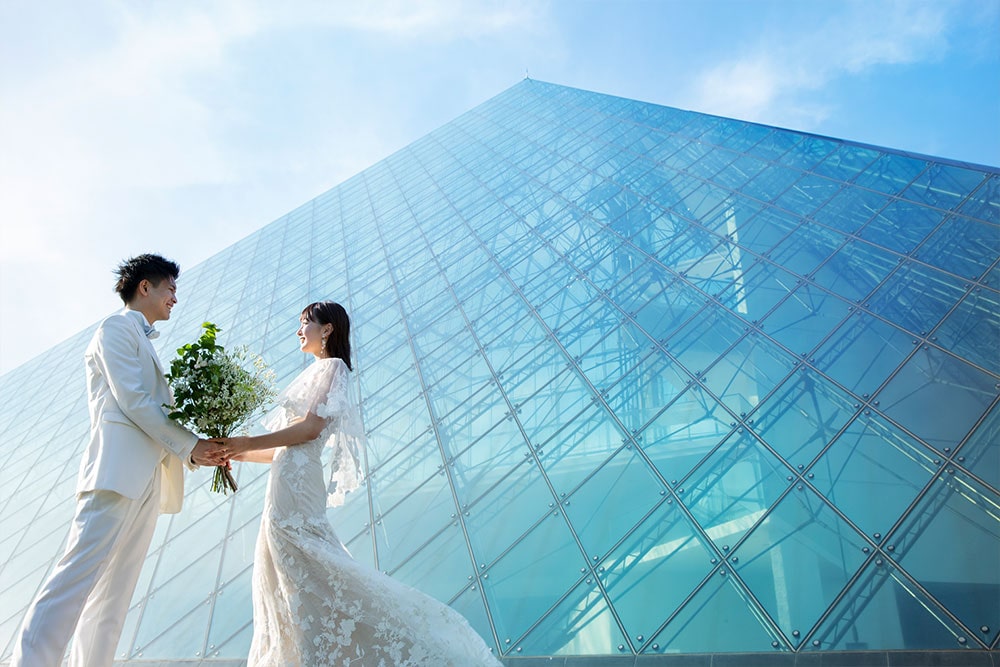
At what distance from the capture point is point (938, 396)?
385 cm

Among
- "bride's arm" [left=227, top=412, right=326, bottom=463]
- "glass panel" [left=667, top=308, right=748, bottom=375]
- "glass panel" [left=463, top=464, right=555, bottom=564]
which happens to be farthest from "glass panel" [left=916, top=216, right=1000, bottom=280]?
"bride's arm" [left=227, top=412, right=326, bottom=463]

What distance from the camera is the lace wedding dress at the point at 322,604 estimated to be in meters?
2.41

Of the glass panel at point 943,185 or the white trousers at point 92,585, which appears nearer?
the white trousers at point 92,585

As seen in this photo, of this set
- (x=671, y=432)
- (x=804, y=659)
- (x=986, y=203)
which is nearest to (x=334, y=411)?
(x=804, y=659)

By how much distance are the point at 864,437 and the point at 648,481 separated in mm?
1204

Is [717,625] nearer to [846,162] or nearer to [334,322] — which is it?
[334,322]

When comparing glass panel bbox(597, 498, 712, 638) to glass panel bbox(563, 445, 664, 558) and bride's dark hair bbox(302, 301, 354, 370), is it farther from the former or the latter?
bride's dark hair bbox(302, 301, 354, 370)

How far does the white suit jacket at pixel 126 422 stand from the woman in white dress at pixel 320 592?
326 mm

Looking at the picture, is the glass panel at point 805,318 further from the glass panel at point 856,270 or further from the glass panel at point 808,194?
the glass panel at point 808,194

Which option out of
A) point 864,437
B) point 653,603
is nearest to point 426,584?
point 653,603

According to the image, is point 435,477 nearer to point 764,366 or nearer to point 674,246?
point 764,366

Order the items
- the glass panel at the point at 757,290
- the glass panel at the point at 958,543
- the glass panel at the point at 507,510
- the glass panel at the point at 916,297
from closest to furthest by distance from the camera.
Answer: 1. the glass panel at the point at 958,543
2. the glass panel at the point at 507,510
3. the glass panel at the point at 916,297
4. the glass panel at the point at 757,290

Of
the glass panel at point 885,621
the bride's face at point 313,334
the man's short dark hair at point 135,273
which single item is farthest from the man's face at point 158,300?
the glass panel at point 885,621

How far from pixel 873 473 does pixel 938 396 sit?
834 mm
